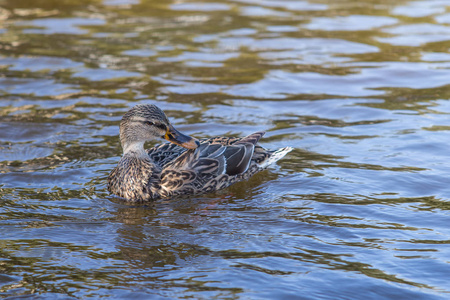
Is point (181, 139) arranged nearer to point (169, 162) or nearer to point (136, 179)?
point (169, 162)

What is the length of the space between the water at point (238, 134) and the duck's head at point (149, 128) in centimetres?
74

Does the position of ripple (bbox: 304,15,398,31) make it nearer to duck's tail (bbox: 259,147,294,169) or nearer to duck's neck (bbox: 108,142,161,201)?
duck's tail (bbox: 259,147,294,169)

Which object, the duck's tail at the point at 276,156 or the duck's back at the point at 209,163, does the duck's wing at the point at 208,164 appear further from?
the duck's tail at the point at 276,156

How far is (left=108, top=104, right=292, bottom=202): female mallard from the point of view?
8148 millimetres

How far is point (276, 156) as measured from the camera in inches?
351

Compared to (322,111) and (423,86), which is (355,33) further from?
(322,111)

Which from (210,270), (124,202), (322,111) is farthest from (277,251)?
(322,111)

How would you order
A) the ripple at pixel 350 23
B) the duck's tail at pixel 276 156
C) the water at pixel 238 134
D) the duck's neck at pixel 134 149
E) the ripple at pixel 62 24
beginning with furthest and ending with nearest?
the ripple at pixel 350 23 < the ripple at pixel 62 24 < the duck's tail at pixel 276 156 < the duck's neck at pixel 134 149 < the water at pixel 238 134

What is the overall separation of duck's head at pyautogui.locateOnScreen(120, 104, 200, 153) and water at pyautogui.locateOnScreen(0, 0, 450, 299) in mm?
739

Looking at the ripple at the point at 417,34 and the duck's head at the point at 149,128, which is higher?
the ripple at the point at 417,34

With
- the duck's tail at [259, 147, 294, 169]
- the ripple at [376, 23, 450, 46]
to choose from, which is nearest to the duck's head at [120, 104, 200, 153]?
the duck's tail at [259, 147, 294, 169]

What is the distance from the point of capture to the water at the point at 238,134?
6.13 metres

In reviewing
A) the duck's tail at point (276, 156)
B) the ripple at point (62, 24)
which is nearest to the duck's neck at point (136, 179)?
the duck's tail at point (276, 156)

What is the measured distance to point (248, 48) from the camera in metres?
14.6
